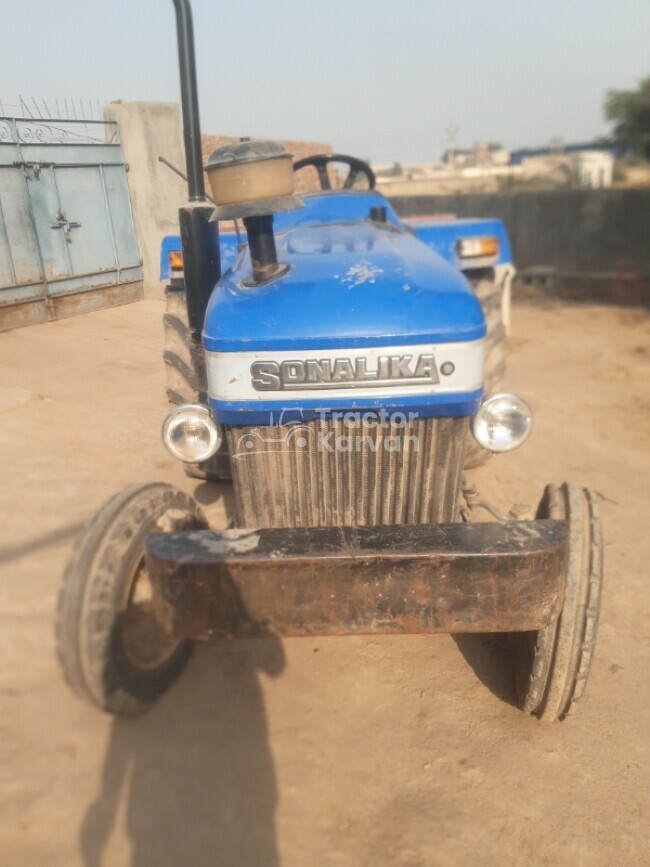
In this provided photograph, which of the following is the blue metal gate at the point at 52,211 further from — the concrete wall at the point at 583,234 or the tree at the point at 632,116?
the tree at the point at 632,116

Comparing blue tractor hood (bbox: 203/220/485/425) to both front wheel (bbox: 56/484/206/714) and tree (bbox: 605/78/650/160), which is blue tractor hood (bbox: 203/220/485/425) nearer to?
front wheel (bbox: 56/484/206/714)

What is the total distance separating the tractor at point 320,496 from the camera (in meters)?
1.86

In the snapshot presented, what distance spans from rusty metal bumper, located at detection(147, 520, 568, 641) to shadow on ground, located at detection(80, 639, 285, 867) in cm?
55

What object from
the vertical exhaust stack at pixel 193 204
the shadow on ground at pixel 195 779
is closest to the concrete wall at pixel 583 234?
the vertical exhaust stack at pixel 193 204

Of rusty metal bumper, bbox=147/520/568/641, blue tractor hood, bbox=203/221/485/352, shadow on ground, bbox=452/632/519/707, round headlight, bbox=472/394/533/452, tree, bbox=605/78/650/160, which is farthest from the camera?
tree, bbox=605/78/650/160

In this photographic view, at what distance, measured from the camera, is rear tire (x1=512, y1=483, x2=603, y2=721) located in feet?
6.93

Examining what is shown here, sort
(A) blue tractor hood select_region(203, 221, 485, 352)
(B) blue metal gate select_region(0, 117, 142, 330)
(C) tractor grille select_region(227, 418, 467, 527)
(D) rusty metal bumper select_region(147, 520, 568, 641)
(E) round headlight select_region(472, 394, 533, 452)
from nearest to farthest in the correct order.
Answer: (D) rusty metal bumper select_region(147, 520, 568, 641) < (A) blue tractor hood select_region(203, 221, 485, 352) < (C) tractor grille select_region(227, 418, 467, 527) < (E) round headlight select_region(472, 394, 533, 452) < (B) blue metal gate select_region(0, 117, 142, 330)

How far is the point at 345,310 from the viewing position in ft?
6.67

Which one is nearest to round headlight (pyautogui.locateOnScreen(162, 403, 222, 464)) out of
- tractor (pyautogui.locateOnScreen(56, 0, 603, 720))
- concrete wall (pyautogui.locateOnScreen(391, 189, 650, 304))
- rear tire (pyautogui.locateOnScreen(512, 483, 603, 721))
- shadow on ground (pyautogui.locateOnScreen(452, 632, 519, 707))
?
tractor (pyautogui.locateOnScreen(56, 0, 603, 720))

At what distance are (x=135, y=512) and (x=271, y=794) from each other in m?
0.99

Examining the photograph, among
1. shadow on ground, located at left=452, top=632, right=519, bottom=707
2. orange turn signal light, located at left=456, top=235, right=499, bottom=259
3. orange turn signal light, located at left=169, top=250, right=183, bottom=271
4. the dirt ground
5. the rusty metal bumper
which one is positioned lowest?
shadow on ground, located at left=452, top=632, right=519, bottom=707

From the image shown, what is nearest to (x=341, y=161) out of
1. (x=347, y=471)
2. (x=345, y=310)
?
(x=345, y=310)

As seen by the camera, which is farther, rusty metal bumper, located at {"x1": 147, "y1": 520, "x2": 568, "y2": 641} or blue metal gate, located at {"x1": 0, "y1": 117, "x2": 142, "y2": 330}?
blue metal gate, located at {"x1": 0, "y1": 117, "x2": 142, "y2": 330}

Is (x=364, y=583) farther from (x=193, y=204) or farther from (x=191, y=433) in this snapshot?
(x=193, y=204)
